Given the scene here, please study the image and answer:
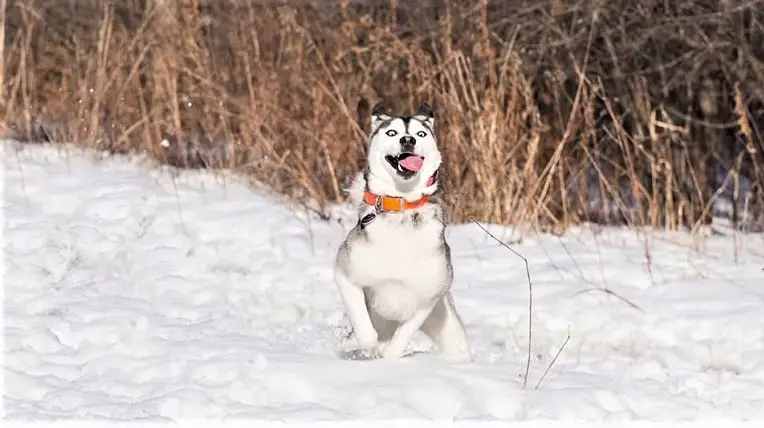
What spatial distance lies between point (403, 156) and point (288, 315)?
5.52ft

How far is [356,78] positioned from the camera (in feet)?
29.5

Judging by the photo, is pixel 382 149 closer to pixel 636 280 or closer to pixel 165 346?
A: pixel 165 346

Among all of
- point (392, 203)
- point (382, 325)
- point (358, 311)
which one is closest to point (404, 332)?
point (358, 311)

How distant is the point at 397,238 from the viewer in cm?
440

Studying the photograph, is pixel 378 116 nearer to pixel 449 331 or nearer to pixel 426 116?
pixel 426 116

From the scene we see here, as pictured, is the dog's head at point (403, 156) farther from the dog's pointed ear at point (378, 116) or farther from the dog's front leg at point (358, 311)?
the dog's front leg at point (358, 311)

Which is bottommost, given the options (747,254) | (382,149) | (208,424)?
(747,254)

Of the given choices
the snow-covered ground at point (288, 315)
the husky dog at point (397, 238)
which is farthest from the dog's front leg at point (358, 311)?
the snow-covered ground at point (288, 315)

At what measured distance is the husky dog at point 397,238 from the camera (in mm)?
4332

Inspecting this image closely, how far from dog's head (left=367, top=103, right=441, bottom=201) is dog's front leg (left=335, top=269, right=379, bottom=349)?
15.4 inches

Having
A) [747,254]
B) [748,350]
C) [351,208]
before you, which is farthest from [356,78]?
[748,350]

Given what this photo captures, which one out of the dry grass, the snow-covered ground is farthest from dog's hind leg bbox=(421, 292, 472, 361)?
the dry grass

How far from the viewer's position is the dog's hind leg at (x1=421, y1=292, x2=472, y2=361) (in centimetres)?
481

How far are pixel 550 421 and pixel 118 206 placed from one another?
390 cm
